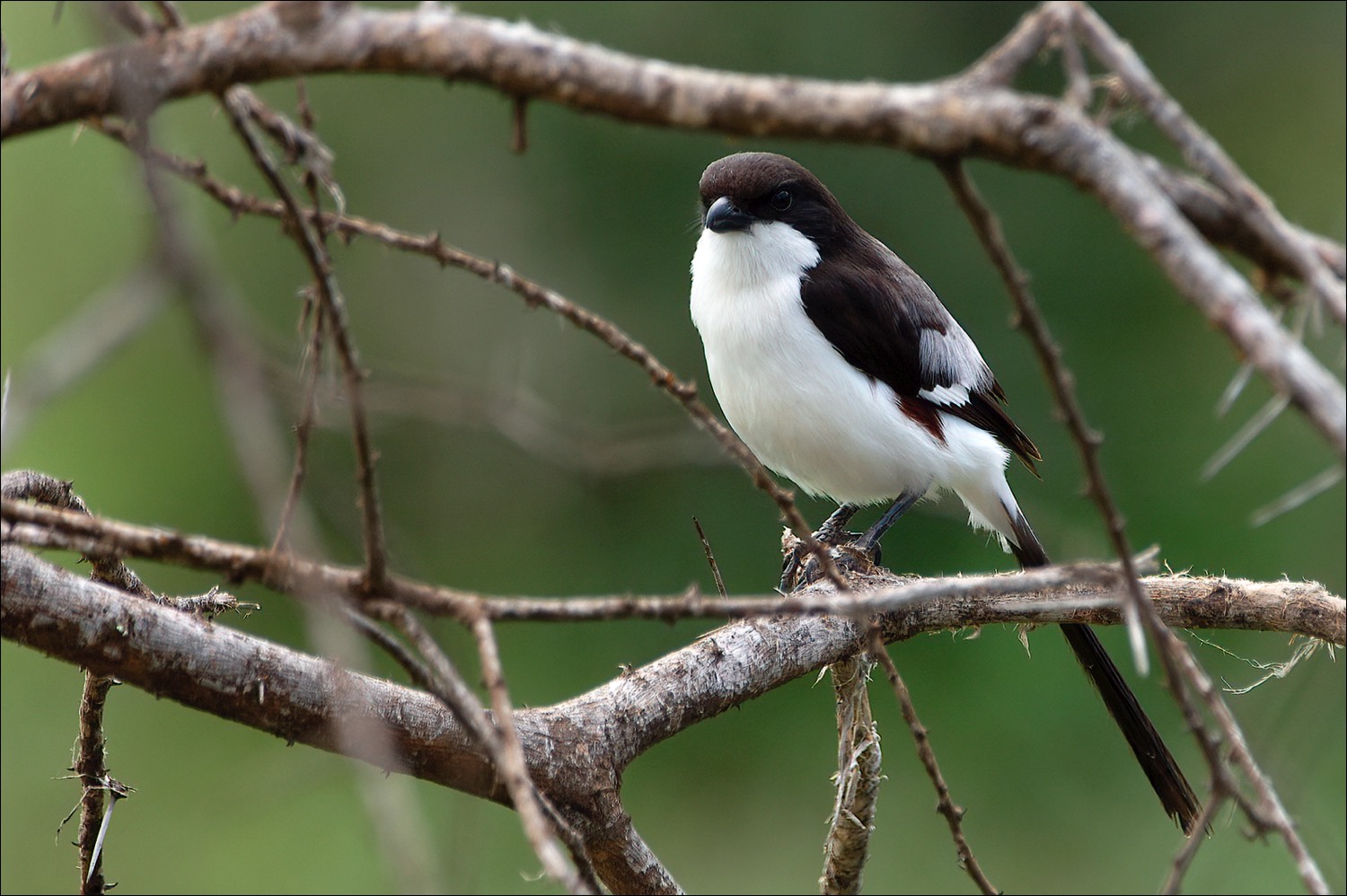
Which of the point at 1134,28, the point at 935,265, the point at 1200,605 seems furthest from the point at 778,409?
the point at 1134,28

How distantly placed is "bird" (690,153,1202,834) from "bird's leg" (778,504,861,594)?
0.02 metres

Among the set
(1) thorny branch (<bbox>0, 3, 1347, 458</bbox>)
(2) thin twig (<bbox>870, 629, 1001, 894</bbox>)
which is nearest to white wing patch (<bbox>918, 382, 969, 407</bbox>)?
(2) thin twig (<bbox>870, 629, 1001, 894</bbox>)

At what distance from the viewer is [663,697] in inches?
77.4

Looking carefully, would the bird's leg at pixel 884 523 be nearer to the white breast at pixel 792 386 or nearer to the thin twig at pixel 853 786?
the white breast at pixel 792 386

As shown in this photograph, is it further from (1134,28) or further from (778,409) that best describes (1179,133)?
(1134,28)

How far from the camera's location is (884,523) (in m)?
2.95

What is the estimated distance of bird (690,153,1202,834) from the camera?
9.37 feet

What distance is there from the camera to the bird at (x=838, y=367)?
2.86 metres

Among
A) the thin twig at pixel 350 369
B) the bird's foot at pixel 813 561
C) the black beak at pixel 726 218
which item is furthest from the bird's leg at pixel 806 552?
the thin twig at pixel 350 369

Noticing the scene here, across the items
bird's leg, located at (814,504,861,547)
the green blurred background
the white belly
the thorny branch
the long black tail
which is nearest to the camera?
the thorny branch

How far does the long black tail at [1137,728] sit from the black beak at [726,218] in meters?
1.12

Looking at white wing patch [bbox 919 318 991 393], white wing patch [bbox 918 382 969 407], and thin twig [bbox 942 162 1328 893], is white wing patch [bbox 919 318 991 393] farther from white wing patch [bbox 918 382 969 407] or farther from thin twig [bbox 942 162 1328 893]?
thin twig [bbox 942 162 1328 893]

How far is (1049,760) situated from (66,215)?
199 inches

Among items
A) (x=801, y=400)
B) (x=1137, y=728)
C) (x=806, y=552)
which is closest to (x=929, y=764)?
(x=806, y=552)
